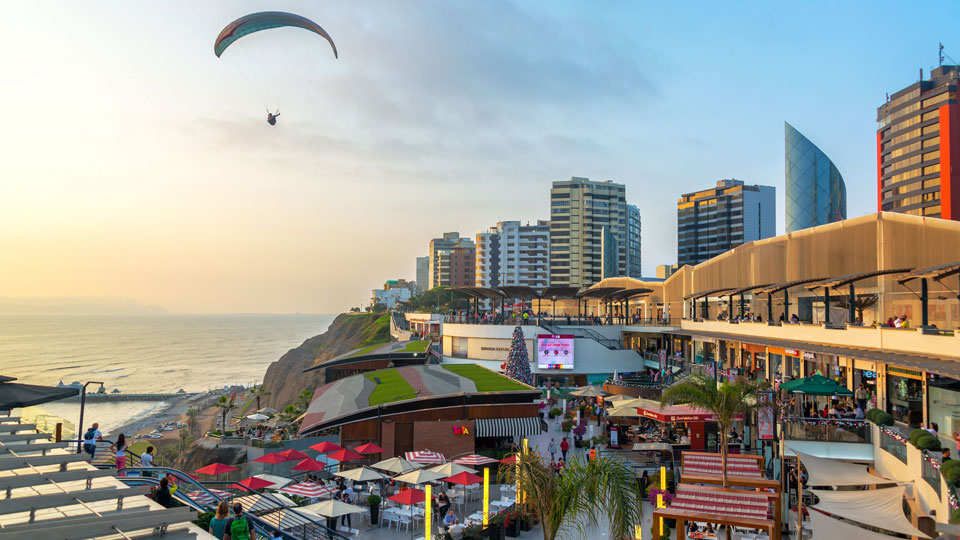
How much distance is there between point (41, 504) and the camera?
26.7ft

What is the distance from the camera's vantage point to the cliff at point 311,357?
87375 mm

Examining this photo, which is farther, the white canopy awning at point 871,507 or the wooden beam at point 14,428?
the wooden beam at point 14,428

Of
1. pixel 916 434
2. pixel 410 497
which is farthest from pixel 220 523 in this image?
pixel 916 434

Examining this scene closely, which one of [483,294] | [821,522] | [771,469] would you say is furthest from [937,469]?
[483,294]

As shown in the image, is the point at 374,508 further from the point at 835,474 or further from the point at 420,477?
the point at 835,474

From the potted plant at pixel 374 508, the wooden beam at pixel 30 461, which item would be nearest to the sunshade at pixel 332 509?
the potted plant at pixel 374 508

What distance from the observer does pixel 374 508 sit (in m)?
20.1

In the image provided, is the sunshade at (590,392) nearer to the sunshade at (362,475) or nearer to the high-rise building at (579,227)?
the sunshade at (362,475)

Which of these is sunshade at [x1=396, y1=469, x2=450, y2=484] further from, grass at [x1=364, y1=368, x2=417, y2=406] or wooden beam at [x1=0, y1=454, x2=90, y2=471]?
wooden beam at [x1=0, y1=454, x2=90, y2=471]

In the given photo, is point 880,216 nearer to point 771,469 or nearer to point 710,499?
point 771,469

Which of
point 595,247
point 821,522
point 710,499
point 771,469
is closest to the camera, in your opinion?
point 821,522

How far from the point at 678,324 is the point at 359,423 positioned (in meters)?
34.0

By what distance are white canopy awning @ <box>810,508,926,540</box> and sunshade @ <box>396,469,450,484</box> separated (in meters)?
10.9

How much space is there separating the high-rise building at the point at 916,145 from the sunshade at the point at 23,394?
8915 cm
